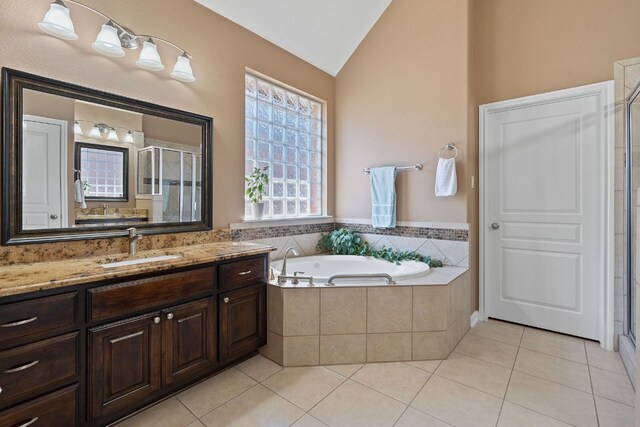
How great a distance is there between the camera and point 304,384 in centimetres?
193

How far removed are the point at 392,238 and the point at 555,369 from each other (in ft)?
5.24

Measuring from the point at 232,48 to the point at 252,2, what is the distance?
40 centimetres

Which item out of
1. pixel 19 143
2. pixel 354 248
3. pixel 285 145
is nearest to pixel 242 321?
pixel 354 248

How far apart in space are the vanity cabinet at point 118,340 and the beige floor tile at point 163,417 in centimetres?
5

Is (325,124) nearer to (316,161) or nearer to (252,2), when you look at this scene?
(316,161)

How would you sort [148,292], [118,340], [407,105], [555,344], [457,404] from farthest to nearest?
[407,105], [555,344], [457,404], [148,292], [118,340]

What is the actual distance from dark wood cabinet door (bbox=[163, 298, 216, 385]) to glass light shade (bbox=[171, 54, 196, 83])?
1.59 meters

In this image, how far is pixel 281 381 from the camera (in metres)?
1.95

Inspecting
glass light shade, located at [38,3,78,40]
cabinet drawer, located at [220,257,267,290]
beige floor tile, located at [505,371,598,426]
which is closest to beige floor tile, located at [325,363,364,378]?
cabinet drawer, located at [220,257,267,290]

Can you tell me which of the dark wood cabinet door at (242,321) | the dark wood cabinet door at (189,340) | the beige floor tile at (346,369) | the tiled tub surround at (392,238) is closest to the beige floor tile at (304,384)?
the beige floor tile at (346,369)

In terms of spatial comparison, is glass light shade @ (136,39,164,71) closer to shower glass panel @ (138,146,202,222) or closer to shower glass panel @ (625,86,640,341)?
shower glass panel @ (138,146,202,222)

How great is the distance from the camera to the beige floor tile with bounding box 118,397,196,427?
5.15 feet

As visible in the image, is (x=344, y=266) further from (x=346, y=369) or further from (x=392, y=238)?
(x=346, y=369)

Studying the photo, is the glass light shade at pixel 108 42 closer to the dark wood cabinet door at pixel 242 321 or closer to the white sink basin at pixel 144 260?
the white sink basin at pixel 144 260
